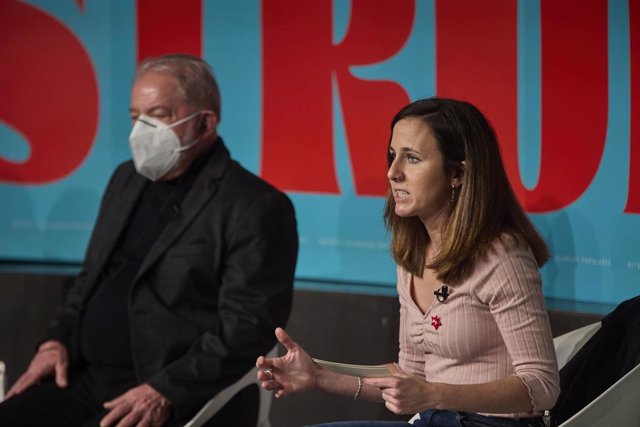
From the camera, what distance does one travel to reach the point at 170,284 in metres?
3.24

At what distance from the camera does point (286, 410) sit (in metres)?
3.54

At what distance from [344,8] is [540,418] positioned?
1.74 meters

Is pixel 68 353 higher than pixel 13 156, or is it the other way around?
pixel 13 156

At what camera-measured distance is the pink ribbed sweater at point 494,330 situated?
2207 mm

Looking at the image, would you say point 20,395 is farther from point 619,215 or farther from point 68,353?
point 619,215

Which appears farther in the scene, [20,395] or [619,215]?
[20,395]

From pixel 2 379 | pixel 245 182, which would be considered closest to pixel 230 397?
pixel 245 182

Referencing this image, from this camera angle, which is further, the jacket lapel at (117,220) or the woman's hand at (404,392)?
the jacket lapel at (117,220)

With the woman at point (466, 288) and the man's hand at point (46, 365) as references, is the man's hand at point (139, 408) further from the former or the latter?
the woman at point (466, 288)

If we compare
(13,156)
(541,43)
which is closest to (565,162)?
(541,43)

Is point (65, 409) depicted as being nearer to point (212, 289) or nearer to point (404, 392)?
point (212, 289)

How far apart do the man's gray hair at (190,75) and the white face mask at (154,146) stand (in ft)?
0.18

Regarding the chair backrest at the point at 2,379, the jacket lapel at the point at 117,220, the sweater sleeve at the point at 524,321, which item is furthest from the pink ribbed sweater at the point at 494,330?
the chair backrest at the point at 2,379

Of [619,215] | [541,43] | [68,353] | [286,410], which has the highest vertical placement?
[541,43]
